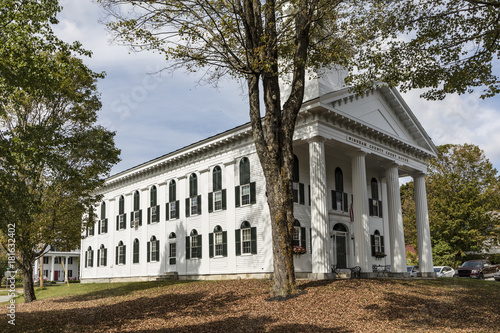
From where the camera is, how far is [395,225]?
27.2 m

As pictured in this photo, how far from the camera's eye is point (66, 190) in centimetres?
2169

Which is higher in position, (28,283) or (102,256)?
(102,256)

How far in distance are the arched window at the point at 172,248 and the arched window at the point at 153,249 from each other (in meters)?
1.30

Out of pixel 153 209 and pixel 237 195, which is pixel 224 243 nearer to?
pixel 237 195

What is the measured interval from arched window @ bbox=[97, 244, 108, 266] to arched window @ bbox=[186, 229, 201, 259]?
458 inches

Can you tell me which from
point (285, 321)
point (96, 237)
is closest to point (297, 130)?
point (285, 321)

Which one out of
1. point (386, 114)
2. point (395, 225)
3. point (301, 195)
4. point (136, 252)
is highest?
point (386, 114)

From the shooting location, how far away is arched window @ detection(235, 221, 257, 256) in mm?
24516

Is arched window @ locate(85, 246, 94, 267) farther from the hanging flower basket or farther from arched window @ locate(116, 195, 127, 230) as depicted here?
the hanging flower basket

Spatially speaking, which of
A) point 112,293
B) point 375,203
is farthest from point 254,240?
point 375,203

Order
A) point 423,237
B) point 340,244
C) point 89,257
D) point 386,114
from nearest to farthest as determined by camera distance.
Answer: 1. point 340,244
2. point 386,114
3. point 423,237
4. point 89,257

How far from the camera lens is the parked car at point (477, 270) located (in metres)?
33.0

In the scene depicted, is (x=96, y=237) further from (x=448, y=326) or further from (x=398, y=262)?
(x=448, y=326)

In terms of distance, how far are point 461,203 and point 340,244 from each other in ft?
61.3
